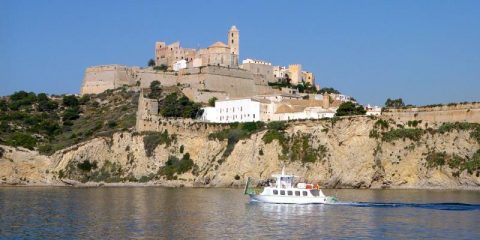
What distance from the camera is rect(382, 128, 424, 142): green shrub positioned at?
5981cm

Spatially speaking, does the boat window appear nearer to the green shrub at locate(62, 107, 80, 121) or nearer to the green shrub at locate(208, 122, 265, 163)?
the green shrub at locate(208, 122, 265, 163)

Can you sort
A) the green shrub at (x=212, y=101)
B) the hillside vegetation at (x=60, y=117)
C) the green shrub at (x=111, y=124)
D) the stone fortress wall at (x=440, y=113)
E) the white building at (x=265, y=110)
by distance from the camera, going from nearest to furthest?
the stone fortress wall at (x=440, y=113), the white building at (x=265, y=110), the hillside vegetation at (x=60, y=117), the green shrub at (x=111, y=124), the green shrub at (x=212, y=101)

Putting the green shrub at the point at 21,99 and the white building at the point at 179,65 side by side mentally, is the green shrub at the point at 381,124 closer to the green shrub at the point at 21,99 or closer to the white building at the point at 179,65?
the white building at the point at 179,65

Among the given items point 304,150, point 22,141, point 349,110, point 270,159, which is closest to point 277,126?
point 270,159

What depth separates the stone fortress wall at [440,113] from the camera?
2399 inches

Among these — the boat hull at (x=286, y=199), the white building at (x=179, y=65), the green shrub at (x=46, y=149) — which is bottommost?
the boat hull at (x=286, y=199)

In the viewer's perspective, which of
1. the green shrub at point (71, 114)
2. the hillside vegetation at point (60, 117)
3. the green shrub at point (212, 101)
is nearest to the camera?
the hillside vegetation at point (60, 117)

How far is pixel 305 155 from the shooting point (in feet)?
202

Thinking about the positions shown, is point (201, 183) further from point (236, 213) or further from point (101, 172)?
point (236, 213)

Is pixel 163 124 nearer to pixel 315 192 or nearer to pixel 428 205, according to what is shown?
pixel 315 192

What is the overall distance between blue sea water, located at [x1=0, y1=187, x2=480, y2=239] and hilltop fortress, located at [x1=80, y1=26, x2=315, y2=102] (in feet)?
119

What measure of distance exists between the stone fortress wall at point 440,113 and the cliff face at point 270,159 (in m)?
2.60

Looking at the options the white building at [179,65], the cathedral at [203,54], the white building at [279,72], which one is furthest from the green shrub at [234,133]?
the white building at [279,72]

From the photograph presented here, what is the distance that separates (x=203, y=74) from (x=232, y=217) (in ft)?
167
